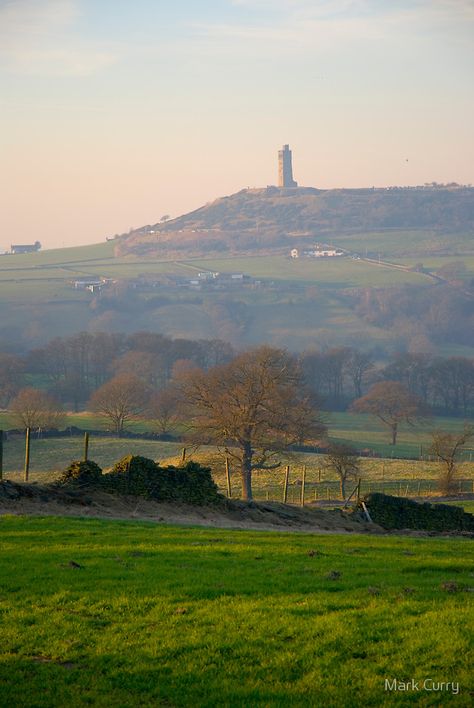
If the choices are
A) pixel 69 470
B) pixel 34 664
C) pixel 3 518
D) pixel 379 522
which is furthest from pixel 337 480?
pixel 34 664

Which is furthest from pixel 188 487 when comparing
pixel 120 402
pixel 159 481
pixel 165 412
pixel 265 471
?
pixel 120 402

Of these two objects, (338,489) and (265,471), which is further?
(265,471)

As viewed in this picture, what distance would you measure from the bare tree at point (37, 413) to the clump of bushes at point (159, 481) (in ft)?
165

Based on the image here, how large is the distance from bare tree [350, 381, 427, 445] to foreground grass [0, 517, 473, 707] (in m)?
81.9

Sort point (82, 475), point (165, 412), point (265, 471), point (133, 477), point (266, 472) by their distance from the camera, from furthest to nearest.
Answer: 1. point (165, 412)
2. point (265, 471)
3. point (266, 472)
4. point (133, 477)
5. point (82, 475)

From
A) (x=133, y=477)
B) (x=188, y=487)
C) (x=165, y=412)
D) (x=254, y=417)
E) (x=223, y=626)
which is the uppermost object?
(x=223, y=626)

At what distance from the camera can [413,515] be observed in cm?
3272

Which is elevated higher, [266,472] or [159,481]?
[159,481]

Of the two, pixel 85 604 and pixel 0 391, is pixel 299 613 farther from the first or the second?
pixel 0 391

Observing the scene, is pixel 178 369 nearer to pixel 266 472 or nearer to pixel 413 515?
pixel 266 472

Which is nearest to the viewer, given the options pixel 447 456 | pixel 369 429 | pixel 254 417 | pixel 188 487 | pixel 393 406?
pixel 188 487

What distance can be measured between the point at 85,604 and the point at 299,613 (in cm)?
339

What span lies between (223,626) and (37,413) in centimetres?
7229

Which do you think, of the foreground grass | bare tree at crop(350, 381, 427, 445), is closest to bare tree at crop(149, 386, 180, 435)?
bare tree at crop(350, 381, 427, 445)
